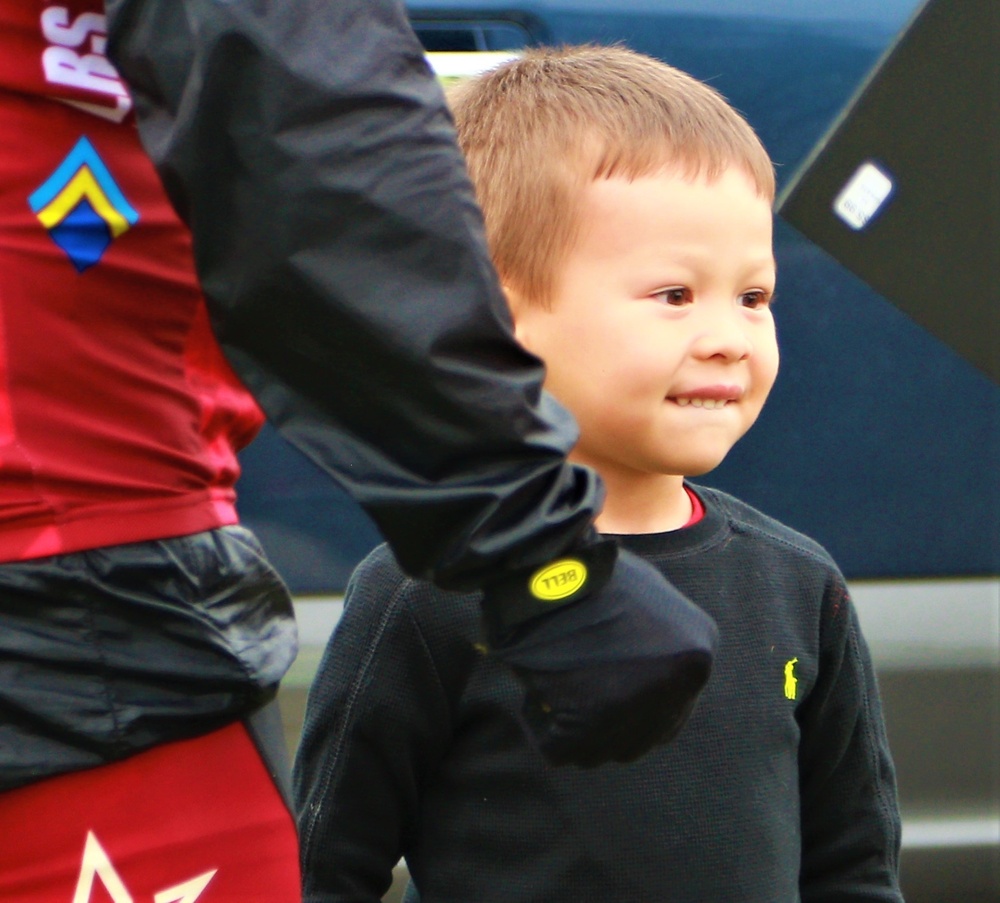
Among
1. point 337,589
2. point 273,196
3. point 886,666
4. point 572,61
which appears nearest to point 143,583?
point 273,196

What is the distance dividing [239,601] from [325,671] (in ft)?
0.76

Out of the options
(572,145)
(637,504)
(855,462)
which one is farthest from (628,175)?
(855,462)

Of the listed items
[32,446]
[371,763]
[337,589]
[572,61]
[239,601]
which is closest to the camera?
[32,446]

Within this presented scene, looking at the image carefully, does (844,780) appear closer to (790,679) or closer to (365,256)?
(790,679)

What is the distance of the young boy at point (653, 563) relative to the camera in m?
1.36

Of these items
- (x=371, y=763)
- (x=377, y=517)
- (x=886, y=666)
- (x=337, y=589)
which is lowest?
(x=337, y=589)

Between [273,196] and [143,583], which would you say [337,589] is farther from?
[273,196]

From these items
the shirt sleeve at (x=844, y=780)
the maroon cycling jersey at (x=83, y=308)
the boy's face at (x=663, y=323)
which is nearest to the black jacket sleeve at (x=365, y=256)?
the maroon cycling jersey at (x=83, y=308)

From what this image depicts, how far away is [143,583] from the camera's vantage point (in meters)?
1.15

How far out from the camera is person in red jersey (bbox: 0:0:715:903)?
0.97 metres

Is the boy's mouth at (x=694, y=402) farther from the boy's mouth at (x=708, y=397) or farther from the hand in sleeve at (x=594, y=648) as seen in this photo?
the hand in sleeve at (x=594, y=648)

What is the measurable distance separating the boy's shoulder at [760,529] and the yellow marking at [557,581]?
52cm

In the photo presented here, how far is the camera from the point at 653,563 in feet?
4.71

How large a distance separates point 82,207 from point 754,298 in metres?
0.62
